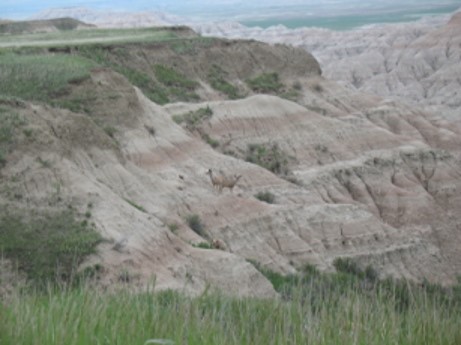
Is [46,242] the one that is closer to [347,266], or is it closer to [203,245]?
[203,245]

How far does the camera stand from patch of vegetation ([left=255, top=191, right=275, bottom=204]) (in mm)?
40188

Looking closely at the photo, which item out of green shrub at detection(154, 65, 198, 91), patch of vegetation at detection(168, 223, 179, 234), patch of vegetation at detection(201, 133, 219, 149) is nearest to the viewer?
patch of vegetation at detection(168, 223, 179, 234)

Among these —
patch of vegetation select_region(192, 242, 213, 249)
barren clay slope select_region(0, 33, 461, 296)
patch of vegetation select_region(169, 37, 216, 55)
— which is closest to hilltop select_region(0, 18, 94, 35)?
patch of vegetation select_region(169, 37, 216, 55)

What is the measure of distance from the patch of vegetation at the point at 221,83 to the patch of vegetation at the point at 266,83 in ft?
7.08

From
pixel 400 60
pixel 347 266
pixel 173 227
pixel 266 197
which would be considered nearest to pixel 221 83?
pixel 266 197

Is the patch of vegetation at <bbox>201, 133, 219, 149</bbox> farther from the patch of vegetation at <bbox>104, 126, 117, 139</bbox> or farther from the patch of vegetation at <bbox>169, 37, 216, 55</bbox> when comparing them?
the patch of vegetation at <bbox>169, 37, 216, 55</bbox>

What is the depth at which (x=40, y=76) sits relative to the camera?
121 ft

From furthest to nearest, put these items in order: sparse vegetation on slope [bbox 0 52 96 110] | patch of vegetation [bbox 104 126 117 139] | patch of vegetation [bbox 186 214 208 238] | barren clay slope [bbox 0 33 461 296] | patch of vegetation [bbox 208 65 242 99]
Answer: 1. patch of vegetation [bbox 208 65 242 99]
2. sparse vegetation on slope [bbox 0 52 96 110]
3. patch of vegetation [bbox 104 126 117 139]
4. patch of vegetation [bbox 186 214 208 238]
5. barren clay slope [bbox 0 33 461 296]

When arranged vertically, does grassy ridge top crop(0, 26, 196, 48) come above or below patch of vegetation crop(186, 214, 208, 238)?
above

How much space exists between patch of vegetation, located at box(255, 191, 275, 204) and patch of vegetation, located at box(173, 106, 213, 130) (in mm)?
7442

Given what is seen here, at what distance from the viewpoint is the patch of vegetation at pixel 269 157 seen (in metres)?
47.2

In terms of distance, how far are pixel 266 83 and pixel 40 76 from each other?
26107 millimetres

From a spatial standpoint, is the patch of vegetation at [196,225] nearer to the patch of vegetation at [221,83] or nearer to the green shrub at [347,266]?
the green shrub at [347,266]

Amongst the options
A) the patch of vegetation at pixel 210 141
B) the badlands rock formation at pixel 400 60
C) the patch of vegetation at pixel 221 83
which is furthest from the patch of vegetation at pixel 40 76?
the badlands rock formation at pixel 400 60
